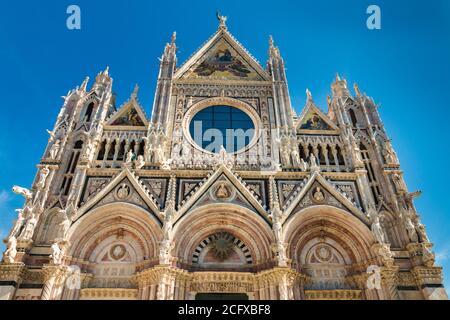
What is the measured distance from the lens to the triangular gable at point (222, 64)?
71.2ft

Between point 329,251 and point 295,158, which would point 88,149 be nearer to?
point 295,158

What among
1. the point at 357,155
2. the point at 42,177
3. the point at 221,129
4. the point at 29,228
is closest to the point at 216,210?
the point at 221,129

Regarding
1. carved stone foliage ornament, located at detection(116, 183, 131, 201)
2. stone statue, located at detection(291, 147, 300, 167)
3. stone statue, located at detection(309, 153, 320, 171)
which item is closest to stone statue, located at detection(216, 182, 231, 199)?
stone statue, located at detection(291, 147, 300, 167)

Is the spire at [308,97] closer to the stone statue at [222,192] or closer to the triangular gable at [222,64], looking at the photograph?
the triangular gable at [222,64]

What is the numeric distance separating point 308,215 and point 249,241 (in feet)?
9.19

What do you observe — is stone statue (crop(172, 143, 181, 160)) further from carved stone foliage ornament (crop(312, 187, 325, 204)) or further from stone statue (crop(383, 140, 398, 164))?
stone statue (crop(383, 140, 398, 164))

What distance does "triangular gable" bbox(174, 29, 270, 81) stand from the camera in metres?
21.7

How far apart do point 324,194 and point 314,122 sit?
17.2 feet

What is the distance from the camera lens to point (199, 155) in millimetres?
17781

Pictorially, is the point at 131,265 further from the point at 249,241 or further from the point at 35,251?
the point at 249,241

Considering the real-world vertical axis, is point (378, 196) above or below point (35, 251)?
above

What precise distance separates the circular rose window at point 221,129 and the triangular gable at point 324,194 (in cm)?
426

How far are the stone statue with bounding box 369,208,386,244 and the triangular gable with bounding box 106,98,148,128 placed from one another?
470 inches
